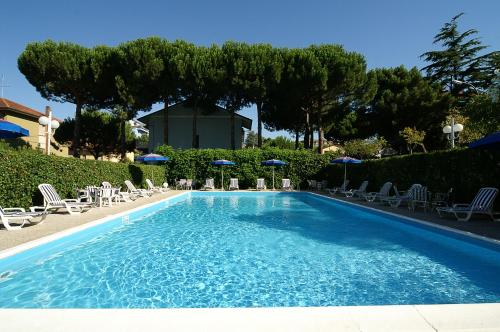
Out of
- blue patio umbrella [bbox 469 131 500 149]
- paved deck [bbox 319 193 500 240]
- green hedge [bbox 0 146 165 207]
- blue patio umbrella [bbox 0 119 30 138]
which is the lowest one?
paved deck [bbox 319 193 500 240]

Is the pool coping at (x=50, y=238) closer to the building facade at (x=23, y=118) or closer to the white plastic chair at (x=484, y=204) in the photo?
the white plastic chair at (x=484, y=204)

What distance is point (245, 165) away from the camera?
74.6ft

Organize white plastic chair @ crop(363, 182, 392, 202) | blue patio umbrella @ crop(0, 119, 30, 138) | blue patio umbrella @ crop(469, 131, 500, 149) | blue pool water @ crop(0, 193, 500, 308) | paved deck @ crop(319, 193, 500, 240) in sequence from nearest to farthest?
blue pool water @ crop(0, 193, 500, 308)
paved deck @ crop(319, 193, 500, 240)
blue patio umbrella @ crop(469, 131, 500, 149)
blue patio umbrella @ crop(0, 119, 30, 138)
white plastic chair @ crop(363, 182, 392, 202)

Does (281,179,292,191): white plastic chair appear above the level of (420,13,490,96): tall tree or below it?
below

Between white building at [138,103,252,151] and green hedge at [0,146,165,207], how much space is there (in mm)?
16740

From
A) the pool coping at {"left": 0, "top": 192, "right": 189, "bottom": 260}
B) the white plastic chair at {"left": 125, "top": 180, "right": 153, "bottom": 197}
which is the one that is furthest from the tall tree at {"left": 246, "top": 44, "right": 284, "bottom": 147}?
the pool coping at {"left": 0, "top": 192, "right": 189, "bottom": 260}

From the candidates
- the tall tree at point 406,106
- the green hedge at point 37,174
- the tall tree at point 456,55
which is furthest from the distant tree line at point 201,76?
the green hedge at point 37,174

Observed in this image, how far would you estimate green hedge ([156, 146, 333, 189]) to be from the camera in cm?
2278

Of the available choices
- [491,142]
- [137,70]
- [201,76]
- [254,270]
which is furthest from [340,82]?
[254,270]

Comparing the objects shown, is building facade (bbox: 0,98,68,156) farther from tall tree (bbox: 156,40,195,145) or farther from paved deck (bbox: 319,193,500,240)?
paved deck (bbox: 319,193,500,240)

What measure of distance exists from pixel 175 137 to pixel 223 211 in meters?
20.4

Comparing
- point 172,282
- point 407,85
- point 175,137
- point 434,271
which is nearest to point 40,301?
point 172,282

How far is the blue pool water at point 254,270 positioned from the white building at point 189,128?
23382 mm

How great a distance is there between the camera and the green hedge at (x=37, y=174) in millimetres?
8000
